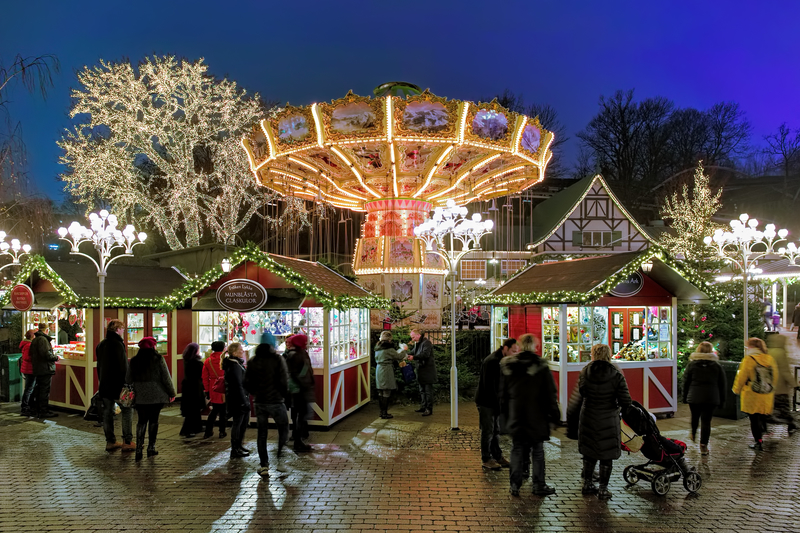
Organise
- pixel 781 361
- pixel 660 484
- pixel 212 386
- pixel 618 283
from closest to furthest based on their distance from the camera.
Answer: pixel 660 484 < pixel 781 361 < pixel 212 386 < pixel 618 283

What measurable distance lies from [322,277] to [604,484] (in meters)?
6.18

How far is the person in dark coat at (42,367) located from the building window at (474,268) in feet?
86.9

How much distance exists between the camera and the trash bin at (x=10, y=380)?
1185 cm

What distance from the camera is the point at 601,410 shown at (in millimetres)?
5629

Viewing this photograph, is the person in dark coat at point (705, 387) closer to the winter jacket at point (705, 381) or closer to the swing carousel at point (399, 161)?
the winter jacket at point (705, 381)

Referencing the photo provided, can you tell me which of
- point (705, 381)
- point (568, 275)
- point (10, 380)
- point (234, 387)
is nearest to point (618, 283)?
point (568, 275)

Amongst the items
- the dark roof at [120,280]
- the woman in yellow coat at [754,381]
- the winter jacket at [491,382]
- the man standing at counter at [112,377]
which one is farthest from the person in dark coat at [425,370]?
the dark roof at [120,280]

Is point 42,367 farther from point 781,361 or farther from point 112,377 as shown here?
point 781,361

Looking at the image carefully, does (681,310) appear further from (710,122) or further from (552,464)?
(710,122)

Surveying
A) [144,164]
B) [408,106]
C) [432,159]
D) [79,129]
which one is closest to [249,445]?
[408,106]

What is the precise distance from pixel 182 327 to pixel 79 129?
15738 mm

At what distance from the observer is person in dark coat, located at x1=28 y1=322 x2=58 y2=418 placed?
10.1 m

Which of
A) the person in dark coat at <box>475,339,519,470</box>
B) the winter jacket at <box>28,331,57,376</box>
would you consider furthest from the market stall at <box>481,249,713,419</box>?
the winter jacket at <box>28,331,57,376</box>

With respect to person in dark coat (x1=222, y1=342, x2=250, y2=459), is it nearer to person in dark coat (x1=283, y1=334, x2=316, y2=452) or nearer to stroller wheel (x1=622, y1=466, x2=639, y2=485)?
person in dark coat (x1=283, y1=334, x2=316, y2=452)
